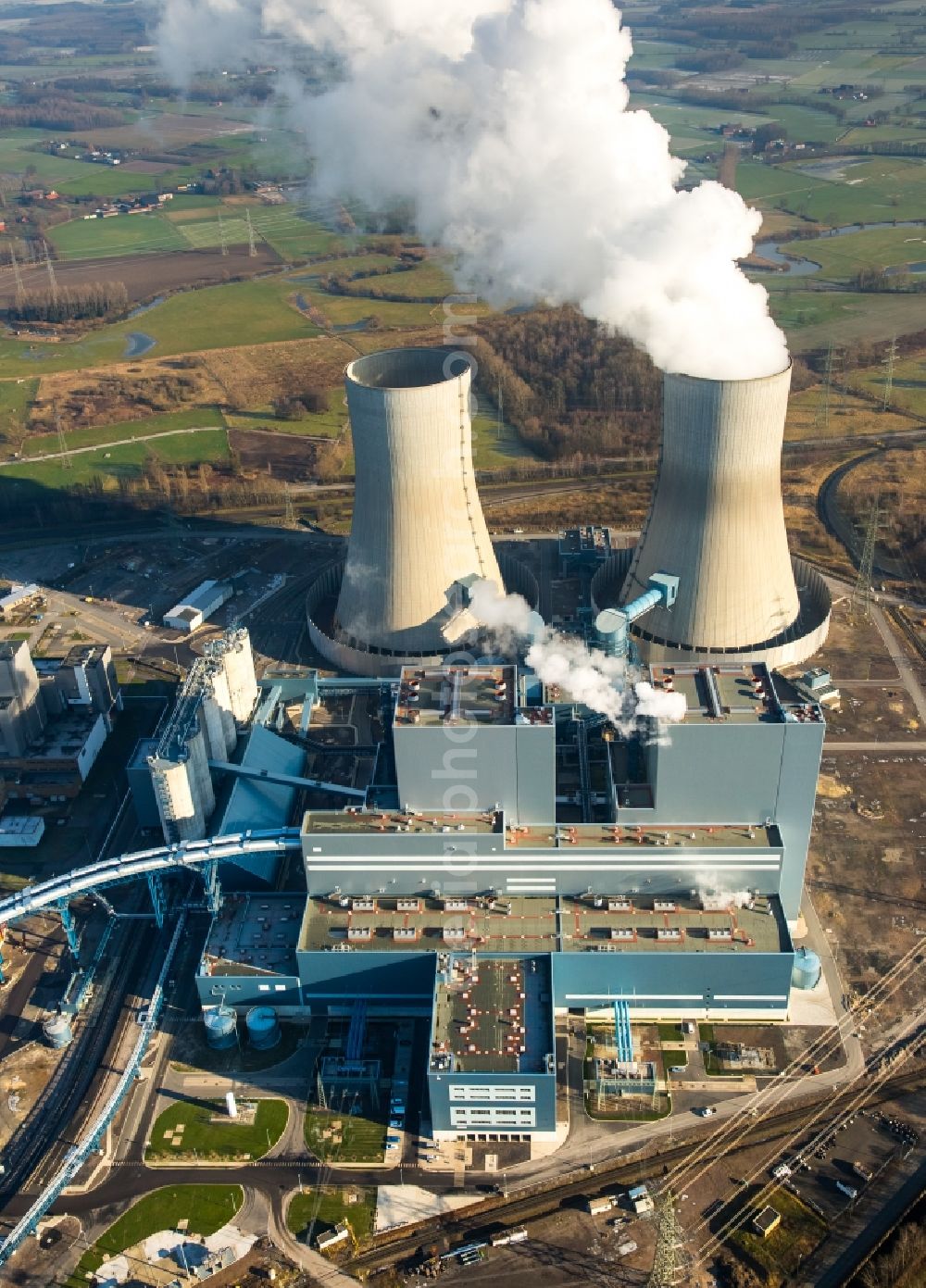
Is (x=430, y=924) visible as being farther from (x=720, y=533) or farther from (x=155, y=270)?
(x=155, y=270)

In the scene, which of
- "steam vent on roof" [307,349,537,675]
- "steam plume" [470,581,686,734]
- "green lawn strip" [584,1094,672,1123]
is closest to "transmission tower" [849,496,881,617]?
"steam vent on roof" [307,349,537,675]

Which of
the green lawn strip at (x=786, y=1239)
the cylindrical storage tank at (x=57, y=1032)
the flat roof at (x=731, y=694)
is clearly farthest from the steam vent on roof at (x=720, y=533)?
the cylindrical storage tank at (x=57, y=1032)

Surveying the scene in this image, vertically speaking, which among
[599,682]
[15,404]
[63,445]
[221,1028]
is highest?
[599,682]

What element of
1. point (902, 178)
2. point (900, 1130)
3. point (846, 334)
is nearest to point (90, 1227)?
point (900, 1130)

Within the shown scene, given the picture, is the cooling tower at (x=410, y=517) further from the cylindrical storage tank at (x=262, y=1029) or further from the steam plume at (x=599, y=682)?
the cylindrical storage tank at (x=262, y=1029)

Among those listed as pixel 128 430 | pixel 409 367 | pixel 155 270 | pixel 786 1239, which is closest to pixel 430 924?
pixel 786 1239

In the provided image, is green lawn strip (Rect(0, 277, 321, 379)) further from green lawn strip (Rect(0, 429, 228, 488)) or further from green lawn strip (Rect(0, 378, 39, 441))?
green lawn strip (Rect(0, 429, 228, 488))
